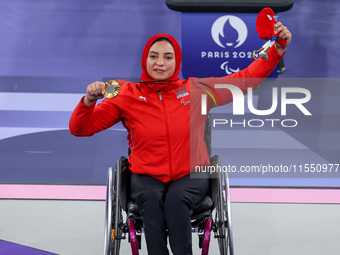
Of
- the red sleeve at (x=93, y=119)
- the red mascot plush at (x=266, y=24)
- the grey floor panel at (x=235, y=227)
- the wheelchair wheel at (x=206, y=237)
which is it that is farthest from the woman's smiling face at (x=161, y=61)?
the grey floor panel at (x=235, y=227)

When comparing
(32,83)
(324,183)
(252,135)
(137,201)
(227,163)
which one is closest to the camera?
(137,201)

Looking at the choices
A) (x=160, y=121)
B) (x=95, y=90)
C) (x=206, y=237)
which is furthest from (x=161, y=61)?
(x=206, y=237)

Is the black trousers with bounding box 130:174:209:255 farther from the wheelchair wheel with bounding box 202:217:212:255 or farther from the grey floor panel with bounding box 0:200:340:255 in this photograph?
the grey floor panel with bounding box 0:200:340:255

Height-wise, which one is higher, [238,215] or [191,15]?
[191,15]

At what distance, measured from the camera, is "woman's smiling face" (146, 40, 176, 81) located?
272 cm

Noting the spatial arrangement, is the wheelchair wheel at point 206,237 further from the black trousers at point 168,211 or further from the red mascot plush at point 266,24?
the red mascot plush at point 266,24

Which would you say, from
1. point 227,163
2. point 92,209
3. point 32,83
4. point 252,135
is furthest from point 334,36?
point 92,209

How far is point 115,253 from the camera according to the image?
2691 millimetres

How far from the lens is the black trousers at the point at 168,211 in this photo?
7.88ft

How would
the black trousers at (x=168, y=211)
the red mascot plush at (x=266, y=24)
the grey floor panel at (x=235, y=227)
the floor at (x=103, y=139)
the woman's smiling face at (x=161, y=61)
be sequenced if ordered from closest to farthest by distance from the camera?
the black trousers at (x=168, y=211) < the red mascot plush at (x=266, y=24) < the woman's smiling face at (x=161, y=61) < the grey floor panel at (x=235, y=227) < the floor at (x=103, y=139)

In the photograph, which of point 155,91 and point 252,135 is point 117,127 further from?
point 155,91

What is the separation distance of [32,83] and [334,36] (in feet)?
12.3

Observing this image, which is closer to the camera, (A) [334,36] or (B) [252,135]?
(B) [252,135]

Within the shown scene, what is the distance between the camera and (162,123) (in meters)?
2.64
